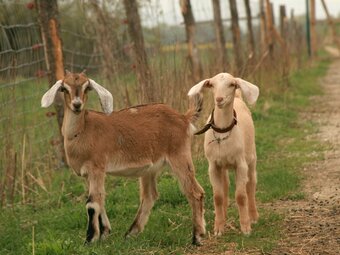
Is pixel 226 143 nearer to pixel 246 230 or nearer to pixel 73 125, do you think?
pixel 246 230

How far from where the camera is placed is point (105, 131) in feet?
21.2

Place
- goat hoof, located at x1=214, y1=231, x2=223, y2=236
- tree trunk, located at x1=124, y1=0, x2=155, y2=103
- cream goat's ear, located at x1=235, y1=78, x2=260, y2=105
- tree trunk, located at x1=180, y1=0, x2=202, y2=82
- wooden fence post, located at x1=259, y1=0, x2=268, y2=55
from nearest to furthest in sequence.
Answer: cream goat's ear, located at x1=235, y1=78, x2=260, y2=105, goat hoof, located at x1=214, y1=231, x2=223, y2=236, tree trunk, located at x1=124, y1=0, x2=155, y2=103, tree trunk, located at x1=180, y1=0, x2=202, y2=82, wooden fence post, located at x1=259, y1=0, x2=268, y2=55

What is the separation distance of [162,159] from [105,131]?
0.56 metres

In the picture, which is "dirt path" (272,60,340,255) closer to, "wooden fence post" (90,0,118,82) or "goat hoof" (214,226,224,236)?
"goat hoof" (214,226,224,236)

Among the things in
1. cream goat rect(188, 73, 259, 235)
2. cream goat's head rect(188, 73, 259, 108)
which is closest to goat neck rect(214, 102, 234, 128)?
cream goat rect(188, 73, 259, 235)

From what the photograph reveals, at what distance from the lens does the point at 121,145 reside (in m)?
6.50

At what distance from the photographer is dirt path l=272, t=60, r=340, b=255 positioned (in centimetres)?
613

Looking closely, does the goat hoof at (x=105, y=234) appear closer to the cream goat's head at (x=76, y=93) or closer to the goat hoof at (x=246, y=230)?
the cream goat's head at (x=76, y=93)

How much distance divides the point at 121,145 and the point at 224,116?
96cm

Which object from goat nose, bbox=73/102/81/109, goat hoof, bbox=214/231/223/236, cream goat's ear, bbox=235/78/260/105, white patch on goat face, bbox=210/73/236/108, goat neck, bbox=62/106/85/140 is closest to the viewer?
goat nose, bbox=73/102/81/109

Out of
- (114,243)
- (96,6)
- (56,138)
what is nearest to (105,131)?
(114,243)

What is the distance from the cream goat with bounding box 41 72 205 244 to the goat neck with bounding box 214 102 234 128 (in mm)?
231

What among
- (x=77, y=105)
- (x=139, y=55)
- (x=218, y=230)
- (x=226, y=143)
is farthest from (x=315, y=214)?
(x=139, y=55)

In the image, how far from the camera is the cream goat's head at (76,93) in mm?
6043
